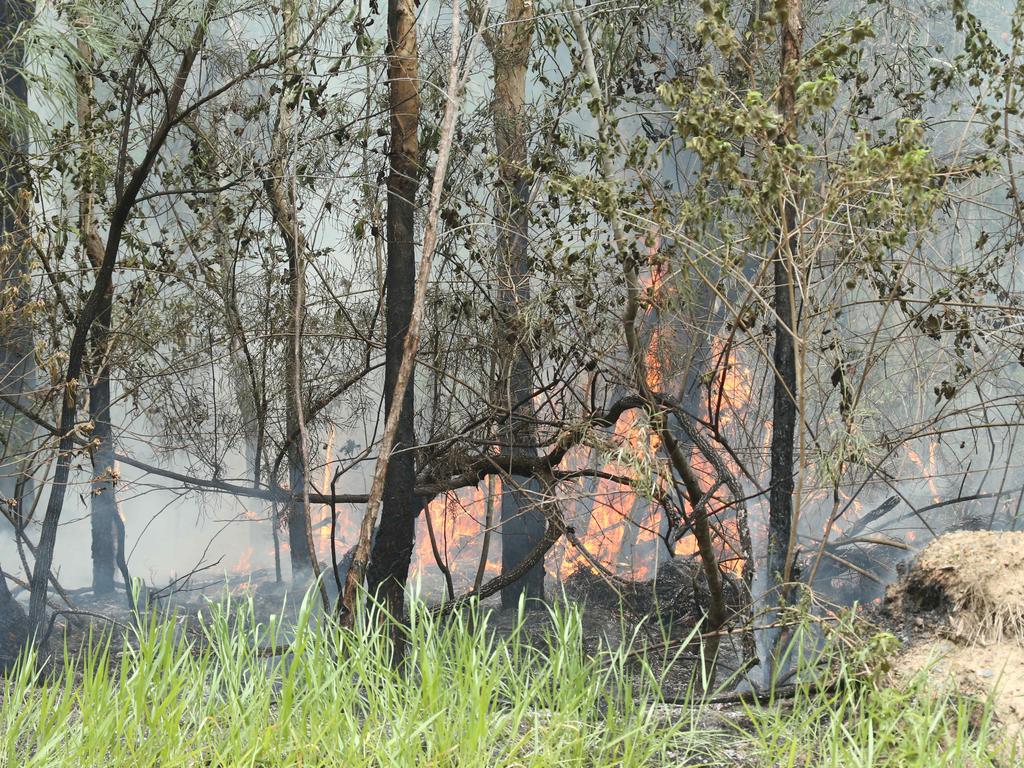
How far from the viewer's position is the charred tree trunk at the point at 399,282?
5.11 metres

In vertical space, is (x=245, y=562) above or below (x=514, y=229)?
below

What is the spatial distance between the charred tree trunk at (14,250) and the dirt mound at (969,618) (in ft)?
14.3

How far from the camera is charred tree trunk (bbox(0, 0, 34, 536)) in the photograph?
5645mm

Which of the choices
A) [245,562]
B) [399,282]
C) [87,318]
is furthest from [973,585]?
[245,562]

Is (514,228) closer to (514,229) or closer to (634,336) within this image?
(514,229)

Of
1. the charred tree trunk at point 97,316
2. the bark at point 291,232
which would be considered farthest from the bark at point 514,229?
the charred tree trunk at point 97,316

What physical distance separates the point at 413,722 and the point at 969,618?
6.44ft

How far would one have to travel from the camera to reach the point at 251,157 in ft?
18.5

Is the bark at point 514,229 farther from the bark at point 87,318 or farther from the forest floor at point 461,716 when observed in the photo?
the forest floor at point 461,716

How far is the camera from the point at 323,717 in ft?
10.3

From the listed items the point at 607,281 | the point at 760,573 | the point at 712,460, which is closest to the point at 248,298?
the point at 607,281

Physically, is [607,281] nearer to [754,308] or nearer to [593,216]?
[593,216]

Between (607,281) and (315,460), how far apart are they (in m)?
2.60

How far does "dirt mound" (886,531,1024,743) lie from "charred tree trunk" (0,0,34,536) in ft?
14.3
